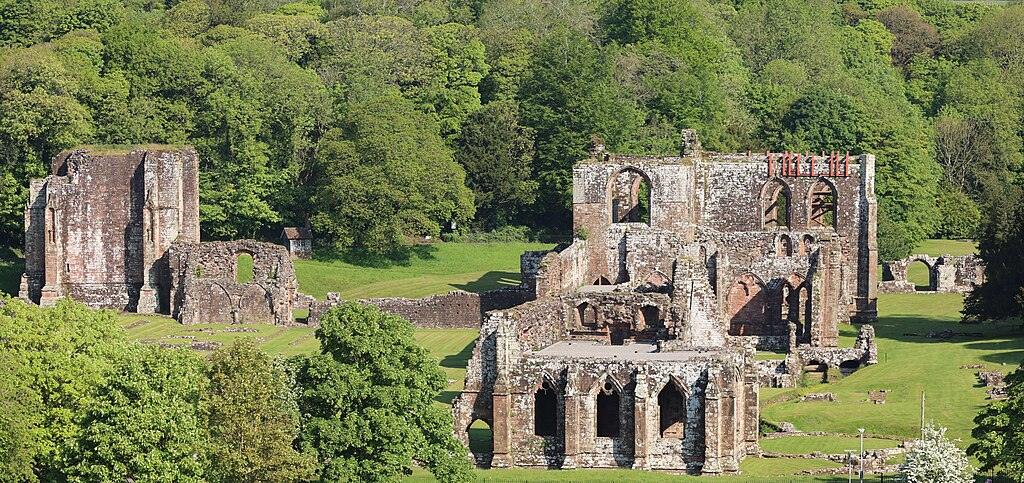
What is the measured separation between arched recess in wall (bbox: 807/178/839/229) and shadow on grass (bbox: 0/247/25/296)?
32345 mm

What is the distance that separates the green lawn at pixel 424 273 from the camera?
112 m

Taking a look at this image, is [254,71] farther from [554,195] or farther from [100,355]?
[100,355]

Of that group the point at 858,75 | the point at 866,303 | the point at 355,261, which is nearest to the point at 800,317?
the point at 866,303

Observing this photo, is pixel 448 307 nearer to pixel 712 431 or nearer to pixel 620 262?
pixel 620 262

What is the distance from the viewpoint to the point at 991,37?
171m

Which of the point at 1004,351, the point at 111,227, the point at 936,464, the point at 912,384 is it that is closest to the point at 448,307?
the point at 111,227

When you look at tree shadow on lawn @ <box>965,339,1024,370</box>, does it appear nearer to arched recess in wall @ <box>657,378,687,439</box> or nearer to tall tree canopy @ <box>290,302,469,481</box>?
arched recess in wall @ <box>657,378,687,439</box>

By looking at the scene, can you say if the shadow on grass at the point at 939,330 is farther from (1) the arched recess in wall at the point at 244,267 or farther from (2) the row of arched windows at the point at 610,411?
(1) the arched recess in wall at the point at 244,267

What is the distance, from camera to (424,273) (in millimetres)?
116438

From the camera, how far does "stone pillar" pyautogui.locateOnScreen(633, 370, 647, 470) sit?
238ft

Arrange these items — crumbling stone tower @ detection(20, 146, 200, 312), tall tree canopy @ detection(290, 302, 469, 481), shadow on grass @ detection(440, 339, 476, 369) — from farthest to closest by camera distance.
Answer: crumbling stone tower @ detection(20, 146, 200, 312), shadow on grass @ detection(440, 339, 476, 369), tall tree canopy @ detection(290, 302, 469, 481)

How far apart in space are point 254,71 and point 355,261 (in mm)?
15039

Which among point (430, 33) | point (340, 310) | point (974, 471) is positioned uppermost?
point (430, 33)

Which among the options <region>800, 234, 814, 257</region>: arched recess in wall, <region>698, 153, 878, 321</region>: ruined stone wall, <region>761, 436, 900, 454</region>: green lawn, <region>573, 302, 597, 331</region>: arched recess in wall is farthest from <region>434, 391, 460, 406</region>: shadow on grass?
<region>698, 153, 878, 321</region>: ruined stone wall
